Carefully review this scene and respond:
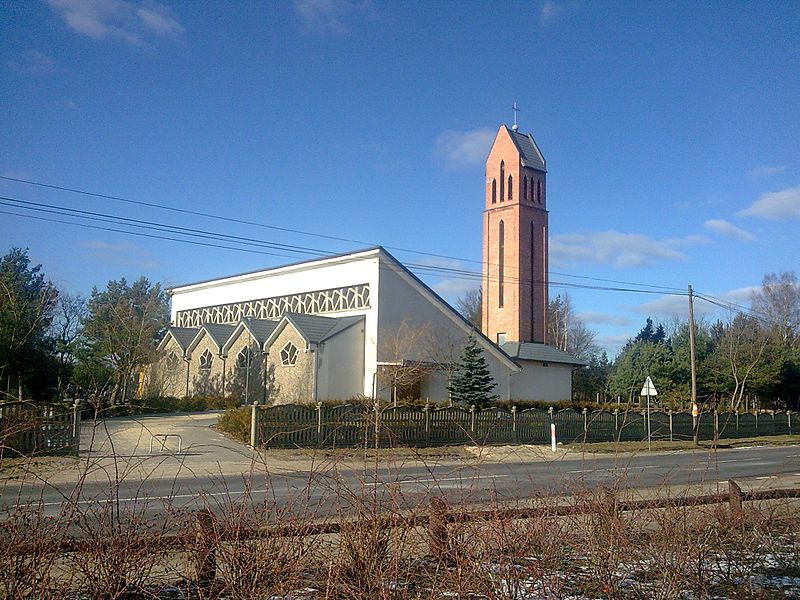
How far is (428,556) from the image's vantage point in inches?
216

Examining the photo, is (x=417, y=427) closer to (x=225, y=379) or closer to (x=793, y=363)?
(x=225, y=379)

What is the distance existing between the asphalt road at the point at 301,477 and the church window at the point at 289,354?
11.0 meters

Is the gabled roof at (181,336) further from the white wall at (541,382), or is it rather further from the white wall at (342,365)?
the white wall at (541,382)

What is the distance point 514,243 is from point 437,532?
53746 millimetres

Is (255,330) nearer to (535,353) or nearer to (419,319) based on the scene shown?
(419,319)

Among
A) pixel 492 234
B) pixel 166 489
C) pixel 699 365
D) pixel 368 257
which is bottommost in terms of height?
pixel 166 489

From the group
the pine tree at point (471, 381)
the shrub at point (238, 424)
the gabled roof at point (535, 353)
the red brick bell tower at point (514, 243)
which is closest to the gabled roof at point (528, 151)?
the red brick bell tower at point (514, 243)

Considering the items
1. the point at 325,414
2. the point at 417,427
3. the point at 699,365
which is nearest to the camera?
the point at 325,414

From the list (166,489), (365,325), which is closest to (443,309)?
(365,325)

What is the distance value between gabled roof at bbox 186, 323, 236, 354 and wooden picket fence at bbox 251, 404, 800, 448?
23.9 metres

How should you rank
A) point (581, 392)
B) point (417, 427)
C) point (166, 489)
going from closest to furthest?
point (166, 489) → point (417, 427) → point (581, 392)

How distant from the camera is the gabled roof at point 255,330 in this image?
44.3 meters

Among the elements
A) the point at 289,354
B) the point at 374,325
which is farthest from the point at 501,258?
the point at 289,354

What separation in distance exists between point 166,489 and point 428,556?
8.93m
